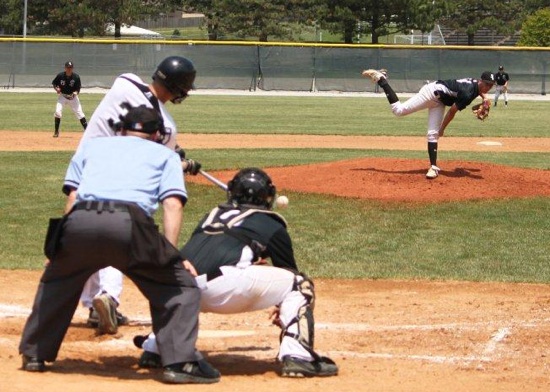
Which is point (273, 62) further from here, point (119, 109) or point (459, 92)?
point (119, 109)

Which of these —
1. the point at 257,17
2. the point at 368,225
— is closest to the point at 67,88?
the point at 368,225

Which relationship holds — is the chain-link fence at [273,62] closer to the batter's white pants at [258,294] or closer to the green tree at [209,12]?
the green tree at [209,12]

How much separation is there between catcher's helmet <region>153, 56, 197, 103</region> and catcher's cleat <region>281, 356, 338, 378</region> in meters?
1.86

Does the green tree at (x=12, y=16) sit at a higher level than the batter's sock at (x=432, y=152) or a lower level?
higher

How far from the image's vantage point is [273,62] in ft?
170

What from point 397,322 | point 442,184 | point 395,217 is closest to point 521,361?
point 397,322

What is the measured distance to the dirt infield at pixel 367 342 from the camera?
20.7 feet

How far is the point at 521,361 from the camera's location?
7.04 meters

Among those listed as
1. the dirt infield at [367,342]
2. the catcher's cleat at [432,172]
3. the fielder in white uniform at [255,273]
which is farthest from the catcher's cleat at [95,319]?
the catcher's cleat at [432,172]

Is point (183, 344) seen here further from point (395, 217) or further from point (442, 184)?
point (442, 184)

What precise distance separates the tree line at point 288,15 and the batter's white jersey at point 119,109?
59186mm

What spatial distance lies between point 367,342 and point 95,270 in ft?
7.55

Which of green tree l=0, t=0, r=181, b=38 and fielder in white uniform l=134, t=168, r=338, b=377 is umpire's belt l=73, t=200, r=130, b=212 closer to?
fielder in white uniform l=134, t=168, r=338, b=377

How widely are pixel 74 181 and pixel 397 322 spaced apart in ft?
9.70
